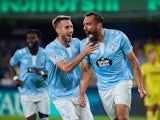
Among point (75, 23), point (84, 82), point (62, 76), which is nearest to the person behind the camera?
point (84, 82)

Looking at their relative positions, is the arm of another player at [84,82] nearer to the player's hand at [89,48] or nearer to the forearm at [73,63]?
the forearm at [73,63]

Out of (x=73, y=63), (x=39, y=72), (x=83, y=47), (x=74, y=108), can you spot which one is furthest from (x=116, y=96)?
(x=39, y=72)

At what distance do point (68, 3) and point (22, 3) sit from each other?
1657 mm

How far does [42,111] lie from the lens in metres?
11.6

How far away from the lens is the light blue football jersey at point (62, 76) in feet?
29.9

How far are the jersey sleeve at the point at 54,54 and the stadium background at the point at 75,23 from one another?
8.41 metres

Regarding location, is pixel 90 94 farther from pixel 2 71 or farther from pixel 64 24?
pixel 64 24

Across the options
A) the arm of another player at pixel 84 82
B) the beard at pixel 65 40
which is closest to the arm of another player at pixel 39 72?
the beard at pixel 65 40

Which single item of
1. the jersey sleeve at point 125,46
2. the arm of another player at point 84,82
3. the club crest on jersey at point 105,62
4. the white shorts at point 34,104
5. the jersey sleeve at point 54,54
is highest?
the jersey sleeve at point 125,46

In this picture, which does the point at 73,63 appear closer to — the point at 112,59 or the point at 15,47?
the point at 112,59

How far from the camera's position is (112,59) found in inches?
345

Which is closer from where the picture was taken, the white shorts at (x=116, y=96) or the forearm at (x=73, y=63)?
the forearm at (x=73, y=63)

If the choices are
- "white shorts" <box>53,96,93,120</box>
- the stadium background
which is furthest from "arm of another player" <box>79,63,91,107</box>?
the stadium background

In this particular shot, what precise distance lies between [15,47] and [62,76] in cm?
1390
